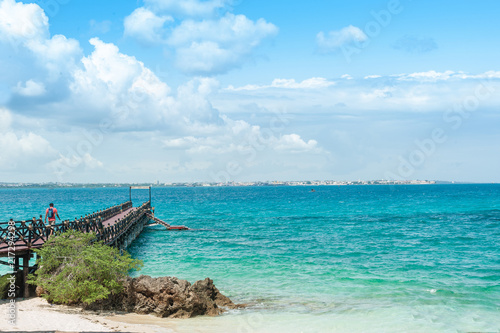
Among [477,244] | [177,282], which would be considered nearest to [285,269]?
[177,282]

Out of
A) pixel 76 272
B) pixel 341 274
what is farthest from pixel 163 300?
pixel 341 274

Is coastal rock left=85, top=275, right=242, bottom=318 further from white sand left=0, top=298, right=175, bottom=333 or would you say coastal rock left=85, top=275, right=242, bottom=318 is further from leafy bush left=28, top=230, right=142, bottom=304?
white sand left=0, top=298, right=175, bottom=333

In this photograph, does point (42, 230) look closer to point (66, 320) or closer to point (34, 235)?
point (34, 235)

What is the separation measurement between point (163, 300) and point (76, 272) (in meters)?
3.59

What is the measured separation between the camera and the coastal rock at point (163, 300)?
1698cm

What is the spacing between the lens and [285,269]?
26.5m

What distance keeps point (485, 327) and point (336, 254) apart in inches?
638

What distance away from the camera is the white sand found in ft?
46.2

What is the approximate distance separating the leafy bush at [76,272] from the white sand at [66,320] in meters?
0.60

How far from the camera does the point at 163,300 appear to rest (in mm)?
17141

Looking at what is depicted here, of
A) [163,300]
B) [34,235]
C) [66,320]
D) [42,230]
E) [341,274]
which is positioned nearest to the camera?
[66,320]

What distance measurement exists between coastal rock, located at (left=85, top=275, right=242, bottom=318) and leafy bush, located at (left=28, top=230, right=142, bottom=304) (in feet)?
1.51

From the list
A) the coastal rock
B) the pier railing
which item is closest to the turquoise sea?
the coastal rock

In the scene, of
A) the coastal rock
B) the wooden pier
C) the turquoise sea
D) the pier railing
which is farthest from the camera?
the pier railing
